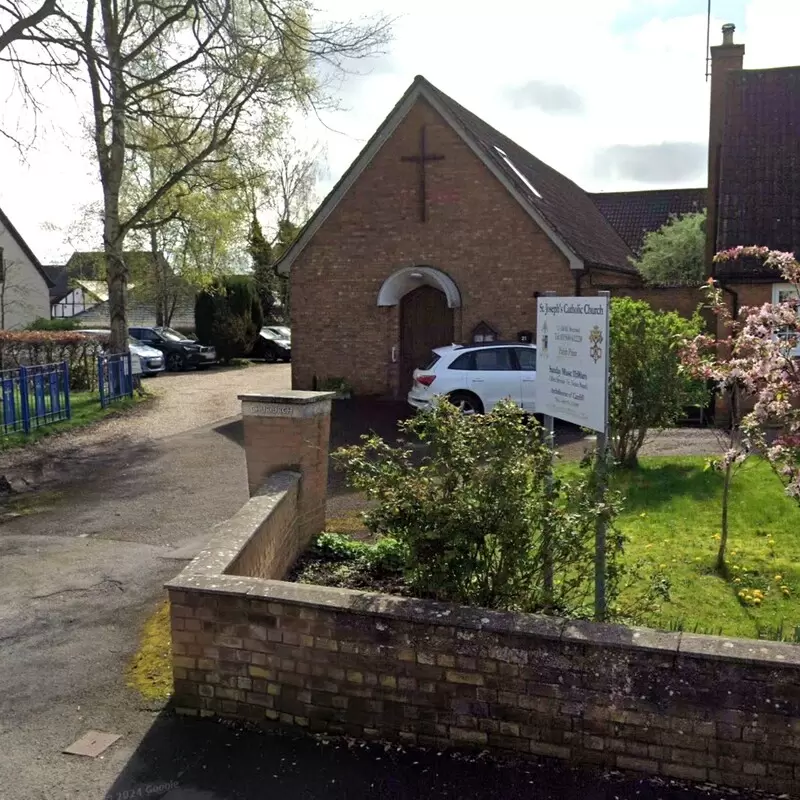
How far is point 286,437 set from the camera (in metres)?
A: 6.49

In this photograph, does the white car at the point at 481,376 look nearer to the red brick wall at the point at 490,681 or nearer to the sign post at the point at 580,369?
the sign post at the point at 580,369

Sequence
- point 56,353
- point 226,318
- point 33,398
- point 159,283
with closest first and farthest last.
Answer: point 33,398 → point 56,353 → point 226,318 → point 159,283

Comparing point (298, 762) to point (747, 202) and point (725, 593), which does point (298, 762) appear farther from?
point (747, 202)

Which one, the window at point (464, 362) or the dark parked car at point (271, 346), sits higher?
the window at point (464, 362)

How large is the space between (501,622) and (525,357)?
1130 cm

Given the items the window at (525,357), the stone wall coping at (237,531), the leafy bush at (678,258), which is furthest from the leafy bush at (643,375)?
the leafy bush at (678,258)

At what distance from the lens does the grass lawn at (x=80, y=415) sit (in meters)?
12.6

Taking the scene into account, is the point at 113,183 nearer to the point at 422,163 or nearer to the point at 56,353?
the point at 56,353

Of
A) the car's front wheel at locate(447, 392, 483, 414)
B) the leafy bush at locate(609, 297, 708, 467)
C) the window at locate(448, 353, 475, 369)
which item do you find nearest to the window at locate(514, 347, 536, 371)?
the window at locate(448, 353, 475, 369)

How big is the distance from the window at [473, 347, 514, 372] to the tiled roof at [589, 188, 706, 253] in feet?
48.3

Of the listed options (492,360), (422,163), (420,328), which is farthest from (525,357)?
(422,163)

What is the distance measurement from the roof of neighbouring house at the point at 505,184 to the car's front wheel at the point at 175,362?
39.4 ft

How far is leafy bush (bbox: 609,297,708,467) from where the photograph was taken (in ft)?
32.6

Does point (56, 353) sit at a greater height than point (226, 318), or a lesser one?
lesser
